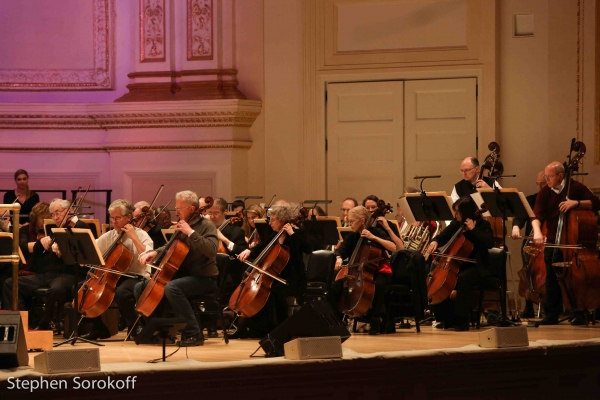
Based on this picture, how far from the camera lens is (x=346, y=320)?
28.5ft

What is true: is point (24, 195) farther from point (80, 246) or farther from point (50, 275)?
point (80, 246)

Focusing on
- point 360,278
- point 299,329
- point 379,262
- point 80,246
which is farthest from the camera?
point 379,262

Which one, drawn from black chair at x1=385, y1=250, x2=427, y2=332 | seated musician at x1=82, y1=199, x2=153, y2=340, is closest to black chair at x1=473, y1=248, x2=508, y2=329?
black chair at x1=385, y1=250, x2=427, y2=332

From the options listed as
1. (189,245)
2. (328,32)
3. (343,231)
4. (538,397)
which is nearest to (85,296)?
(189,245)

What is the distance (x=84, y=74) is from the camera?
11.4 m

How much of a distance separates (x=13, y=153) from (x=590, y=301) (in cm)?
632

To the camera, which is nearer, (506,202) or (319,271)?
(506,202)

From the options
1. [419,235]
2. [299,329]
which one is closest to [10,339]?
[299,329]

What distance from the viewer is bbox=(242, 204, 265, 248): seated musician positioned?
8.92 meters

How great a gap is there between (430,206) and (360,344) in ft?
4.81

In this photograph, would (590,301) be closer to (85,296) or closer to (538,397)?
(538,397)

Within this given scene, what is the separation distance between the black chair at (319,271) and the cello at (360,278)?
117 millimetres

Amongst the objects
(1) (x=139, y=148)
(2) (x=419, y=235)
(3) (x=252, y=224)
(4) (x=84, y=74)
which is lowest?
(2) (x=419, y=235)

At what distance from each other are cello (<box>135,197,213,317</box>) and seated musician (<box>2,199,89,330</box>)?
3.41 ft
